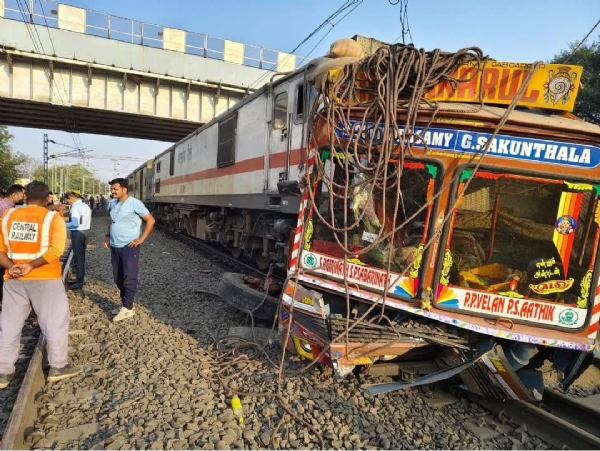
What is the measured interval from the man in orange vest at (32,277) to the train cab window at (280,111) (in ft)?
12.2

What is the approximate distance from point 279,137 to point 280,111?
1.40ft

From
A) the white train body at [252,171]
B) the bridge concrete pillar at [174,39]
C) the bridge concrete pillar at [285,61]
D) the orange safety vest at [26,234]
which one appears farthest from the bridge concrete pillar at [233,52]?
the orange safety vest at [26,234]

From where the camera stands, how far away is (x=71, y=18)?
1759 cm

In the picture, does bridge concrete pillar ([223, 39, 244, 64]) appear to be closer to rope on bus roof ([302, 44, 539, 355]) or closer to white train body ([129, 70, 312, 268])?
white train body ([129, 70, 312, 268])

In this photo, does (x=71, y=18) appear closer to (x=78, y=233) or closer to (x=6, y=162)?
(x=78, y=233)

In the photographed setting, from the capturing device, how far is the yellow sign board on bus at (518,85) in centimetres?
321

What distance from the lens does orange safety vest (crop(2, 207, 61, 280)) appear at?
357 centimetres

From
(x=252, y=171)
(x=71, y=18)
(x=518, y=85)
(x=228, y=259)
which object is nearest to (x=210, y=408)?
(x=518, y=85)

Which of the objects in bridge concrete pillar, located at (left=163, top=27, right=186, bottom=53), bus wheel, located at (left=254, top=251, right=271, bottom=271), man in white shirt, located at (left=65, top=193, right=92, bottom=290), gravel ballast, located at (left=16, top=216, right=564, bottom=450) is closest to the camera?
gravel ballast, located at (left=16, top=216, right=564, bottom=450)

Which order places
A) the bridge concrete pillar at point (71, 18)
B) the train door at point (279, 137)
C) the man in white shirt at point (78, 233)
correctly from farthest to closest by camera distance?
the bridge concrete pillar at point (71, 18)
the man in white shirt at point (78, 233)
the train door at point (279, 137)

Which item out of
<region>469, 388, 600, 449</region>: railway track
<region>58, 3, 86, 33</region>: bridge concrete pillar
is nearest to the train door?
<region>469, 388, 600, 449</region>: railway track

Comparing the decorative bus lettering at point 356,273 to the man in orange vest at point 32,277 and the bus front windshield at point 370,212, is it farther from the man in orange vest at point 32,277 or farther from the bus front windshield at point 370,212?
the man in orange vest at point 32,277

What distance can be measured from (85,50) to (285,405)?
1971 centimetres

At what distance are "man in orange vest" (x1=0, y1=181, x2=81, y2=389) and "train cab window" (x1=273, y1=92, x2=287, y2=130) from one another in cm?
372
